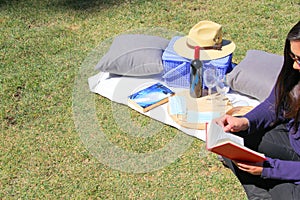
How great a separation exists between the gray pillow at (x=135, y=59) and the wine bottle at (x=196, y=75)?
36 centimetres

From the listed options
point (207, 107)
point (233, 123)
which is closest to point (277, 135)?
point (233, 123)

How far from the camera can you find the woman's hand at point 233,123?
2492mm

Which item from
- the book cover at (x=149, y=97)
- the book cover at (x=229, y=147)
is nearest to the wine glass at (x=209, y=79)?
the book cover at (x=149, y=97)

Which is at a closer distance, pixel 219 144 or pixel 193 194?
pixel 219 144

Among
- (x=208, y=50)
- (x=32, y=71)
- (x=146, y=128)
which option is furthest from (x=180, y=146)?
(x=32, y=71)

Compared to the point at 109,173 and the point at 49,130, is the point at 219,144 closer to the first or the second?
the point at 109,173

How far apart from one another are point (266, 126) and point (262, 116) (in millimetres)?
74

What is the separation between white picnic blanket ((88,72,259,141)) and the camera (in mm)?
3303

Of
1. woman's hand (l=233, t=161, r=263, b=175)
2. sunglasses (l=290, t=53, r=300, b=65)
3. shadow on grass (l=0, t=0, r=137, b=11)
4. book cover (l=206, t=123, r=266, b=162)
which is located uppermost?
sunglasses (l=290, t=53, r=300, b=65)

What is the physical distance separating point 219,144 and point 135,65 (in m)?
1.54

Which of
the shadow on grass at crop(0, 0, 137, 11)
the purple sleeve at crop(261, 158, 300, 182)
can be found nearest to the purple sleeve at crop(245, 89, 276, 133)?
the purple sleeve at crop(261, 158, 300, 182)

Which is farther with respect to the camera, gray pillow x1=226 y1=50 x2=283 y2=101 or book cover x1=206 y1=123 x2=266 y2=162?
gray pillow x1=226 y1=50 x2=283 y2=101

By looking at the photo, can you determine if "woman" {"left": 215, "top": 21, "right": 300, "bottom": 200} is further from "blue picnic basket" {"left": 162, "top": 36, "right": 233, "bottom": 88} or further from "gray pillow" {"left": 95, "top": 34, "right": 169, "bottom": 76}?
"gray pillow" {"left": 95, "top": 34, "right": 169, "bottom": 76}

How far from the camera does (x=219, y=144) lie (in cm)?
221
